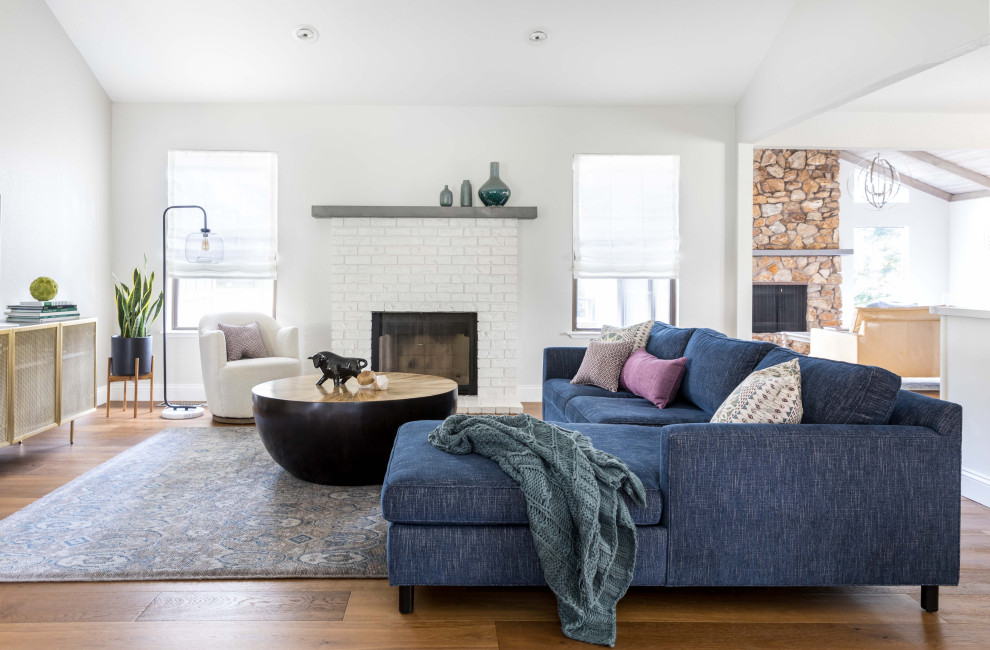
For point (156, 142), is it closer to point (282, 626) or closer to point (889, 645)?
point (282, 626)

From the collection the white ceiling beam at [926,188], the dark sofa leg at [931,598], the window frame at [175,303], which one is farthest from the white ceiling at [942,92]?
the window frame at [175,303]

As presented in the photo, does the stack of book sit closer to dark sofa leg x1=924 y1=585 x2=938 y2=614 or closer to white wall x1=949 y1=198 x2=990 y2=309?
dark sofa leg x1=924 y1=585 x2=938 y2=614

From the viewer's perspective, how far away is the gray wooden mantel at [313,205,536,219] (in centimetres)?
580

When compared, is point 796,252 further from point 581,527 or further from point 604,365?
point 581,527

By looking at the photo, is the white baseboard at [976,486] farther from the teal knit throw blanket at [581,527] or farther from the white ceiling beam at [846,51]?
the teal knit throw blanket at [581,527]

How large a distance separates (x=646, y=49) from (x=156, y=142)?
4259 millimetres

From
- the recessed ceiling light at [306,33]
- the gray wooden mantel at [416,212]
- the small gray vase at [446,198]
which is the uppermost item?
the recessed ceiling light at [306,33]

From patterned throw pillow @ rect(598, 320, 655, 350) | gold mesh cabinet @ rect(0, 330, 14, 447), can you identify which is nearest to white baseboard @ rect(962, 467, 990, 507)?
patterned throw pillow @ rect(598, 320, 655, 350)

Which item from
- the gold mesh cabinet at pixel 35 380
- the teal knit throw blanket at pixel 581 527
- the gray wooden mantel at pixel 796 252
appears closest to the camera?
the teal knit throw blanket at pixel 581 527

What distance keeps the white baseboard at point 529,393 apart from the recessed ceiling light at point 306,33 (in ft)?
10.9

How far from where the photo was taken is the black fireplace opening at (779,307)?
28.2 feet

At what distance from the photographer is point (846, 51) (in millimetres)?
4246

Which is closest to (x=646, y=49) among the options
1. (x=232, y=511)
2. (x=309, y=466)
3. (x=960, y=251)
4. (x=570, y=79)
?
(x=570, y=79)

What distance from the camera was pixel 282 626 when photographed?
207 cm
